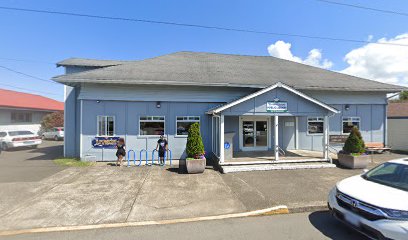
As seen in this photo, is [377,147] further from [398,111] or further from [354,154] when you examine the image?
[398,111]

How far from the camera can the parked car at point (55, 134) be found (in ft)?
84.2

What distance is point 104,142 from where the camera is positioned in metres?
12.1

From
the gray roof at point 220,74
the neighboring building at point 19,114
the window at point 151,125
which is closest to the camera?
the gray roof at point 220,74

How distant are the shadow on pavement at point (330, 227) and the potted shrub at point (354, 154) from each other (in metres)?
6.21

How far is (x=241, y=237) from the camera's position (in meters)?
4.42

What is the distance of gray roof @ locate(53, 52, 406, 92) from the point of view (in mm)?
11898

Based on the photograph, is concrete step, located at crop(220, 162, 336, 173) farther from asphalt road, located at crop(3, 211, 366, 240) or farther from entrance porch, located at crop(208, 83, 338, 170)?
asphalt road, located at crop(3, 211, 366, 240)

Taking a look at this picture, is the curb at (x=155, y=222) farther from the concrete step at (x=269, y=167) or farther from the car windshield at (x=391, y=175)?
the concrete step at (x=269, y=167)

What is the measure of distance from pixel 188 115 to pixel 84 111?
216 inches

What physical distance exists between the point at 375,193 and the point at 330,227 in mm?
1176

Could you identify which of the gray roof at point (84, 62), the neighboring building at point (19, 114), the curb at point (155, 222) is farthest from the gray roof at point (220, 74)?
the neighboring building at point (19, 114)

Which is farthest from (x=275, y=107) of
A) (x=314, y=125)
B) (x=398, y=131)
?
(x=398, y=131)

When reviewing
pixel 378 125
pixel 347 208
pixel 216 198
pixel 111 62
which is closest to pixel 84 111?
pixel 111 62

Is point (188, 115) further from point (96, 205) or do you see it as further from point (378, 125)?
point (378, 125)
